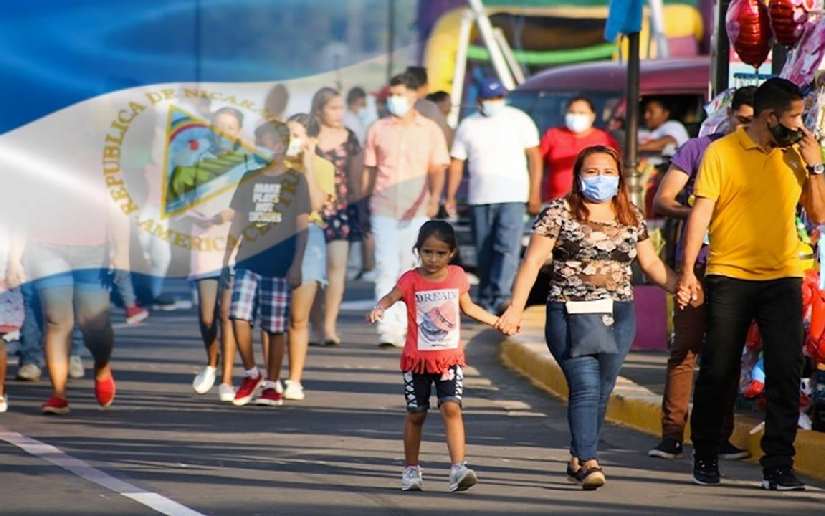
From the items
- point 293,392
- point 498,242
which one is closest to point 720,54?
point 293,392

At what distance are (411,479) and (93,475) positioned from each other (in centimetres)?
146

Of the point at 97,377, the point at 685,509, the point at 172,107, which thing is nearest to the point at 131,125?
the point at 172,107

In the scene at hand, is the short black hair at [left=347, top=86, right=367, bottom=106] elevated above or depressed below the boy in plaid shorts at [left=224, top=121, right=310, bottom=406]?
above

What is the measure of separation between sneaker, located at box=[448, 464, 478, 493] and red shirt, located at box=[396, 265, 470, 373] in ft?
1.56

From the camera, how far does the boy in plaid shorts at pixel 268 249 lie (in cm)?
1438

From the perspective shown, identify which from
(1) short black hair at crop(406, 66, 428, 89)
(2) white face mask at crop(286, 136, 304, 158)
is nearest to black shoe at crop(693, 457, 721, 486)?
(2) white face mask at crop(286, 136, 304, 158)

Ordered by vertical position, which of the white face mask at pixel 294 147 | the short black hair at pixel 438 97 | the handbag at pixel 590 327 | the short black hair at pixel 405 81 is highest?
the short black hair at pixel 438 97

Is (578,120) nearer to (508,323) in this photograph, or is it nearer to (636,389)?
(636,389)

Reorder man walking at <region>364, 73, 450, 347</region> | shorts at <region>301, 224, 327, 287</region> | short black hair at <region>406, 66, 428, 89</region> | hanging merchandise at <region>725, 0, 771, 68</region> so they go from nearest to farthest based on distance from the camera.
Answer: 1. hanging merchandise at <region>725, 0, 771, 68</region>
2. shorts at <region>301, 224, 327, 287</region>
3. man walking at <region>364, 73, 450, 347</region>
4. short black hair at <region>406, 66, 428, 89</region>

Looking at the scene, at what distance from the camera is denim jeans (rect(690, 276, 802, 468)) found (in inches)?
420

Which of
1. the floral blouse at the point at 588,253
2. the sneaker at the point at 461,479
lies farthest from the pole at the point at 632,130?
the sneaker at the point at 461,479

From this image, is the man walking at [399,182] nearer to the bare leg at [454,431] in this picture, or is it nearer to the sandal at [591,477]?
the bare leg at [454,431]

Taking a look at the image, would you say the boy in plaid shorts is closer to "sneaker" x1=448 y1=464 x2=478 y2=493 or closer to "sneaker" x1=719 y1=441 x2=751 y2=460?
"sneaker" x1=719 y1=441 x2=751 y2=460

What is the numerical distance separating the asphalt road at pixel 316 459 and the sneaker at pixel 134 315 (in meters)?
4.80
